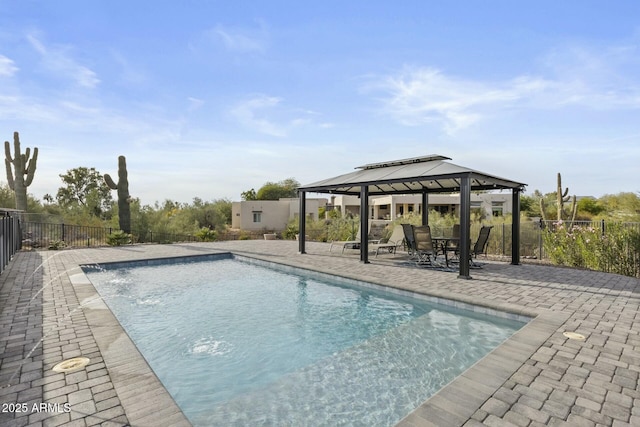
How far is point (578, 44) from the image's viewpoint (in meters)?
8.02

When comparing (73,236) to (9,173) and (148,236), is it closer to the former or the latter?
(148,236)

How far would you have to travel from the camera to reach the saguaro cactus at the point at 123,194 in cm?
1527

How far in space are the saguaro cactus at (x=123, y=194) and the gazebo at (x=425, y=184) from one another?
9.30m

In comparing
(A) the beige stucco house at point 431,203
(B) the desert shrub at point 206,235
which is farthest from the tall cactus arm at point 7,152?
(A) the beige stucco house at point 431,203

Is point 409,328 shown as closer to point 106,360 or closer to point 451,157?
point 106,360

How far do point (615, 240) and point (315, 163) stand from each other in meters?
13.9

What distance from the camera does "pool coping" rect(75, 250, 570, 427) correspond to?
215 centimetres

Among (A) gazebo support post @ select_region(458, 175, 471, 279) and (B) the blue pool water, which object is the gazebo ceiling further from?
(B) the blue pool water

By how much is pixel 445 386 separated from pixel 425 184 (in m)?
8.80

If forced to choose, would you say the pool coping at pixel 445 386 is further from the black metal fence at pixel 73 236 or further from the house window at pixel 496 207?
the house window at pixel 496 207

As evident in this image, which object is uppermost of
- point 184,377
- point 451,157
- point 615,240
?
point 451,157

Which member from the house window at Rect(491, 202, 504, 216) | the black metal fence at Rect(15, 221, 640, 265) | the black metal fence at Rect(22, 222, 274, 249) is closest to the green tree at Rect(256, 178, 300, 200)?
the house window at Rect(491, 202, 504, 216)

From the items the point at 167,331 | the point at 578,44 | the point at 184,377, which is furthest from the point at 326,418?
the point at 578,44

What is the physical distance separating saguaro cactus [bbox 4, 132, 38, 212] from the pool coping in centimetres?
1470
